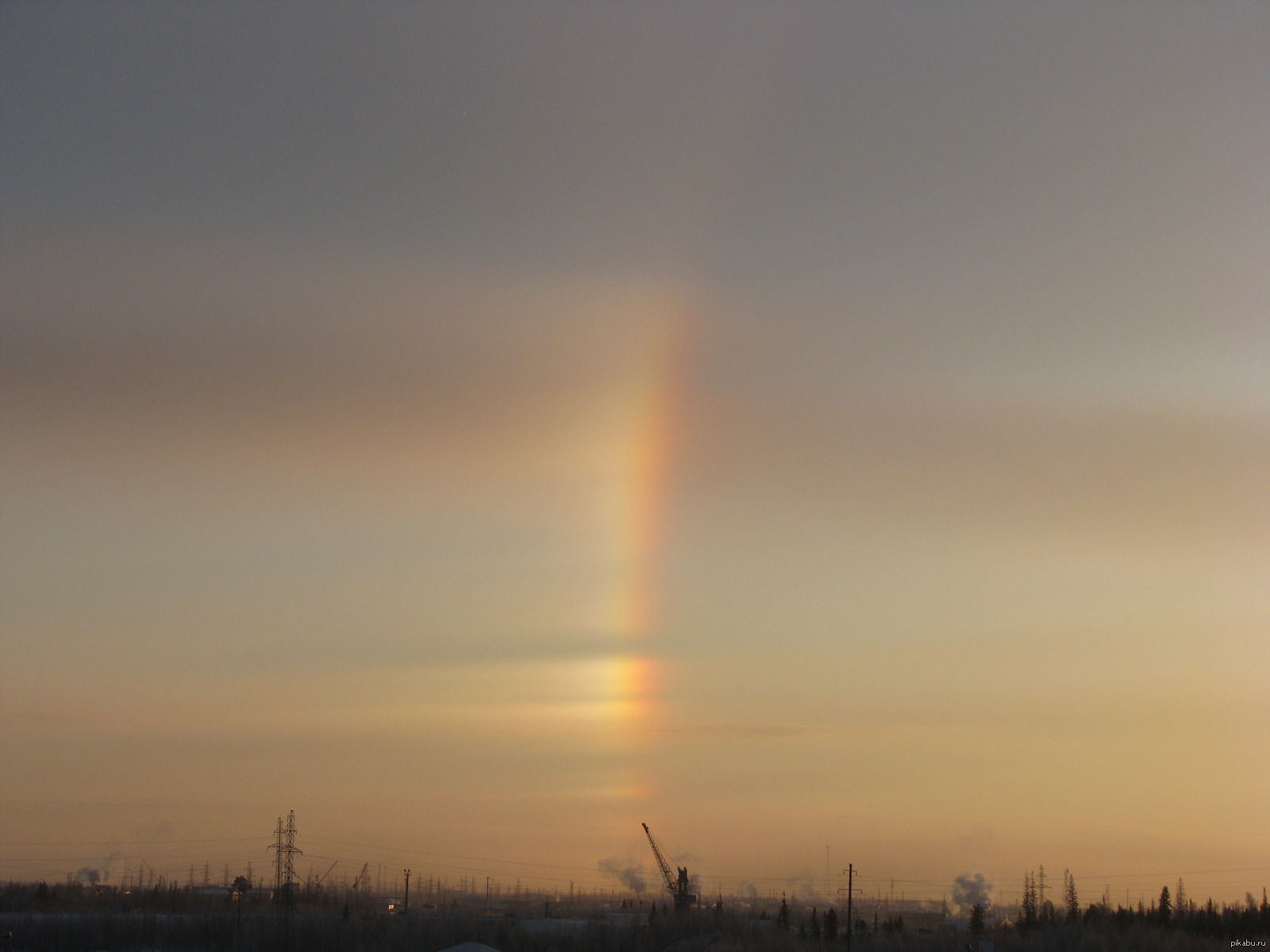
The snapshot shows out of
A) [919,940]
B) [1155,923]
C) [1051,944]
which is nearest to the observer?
[1051,944]

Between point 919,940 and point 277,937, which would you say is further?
point 919,940

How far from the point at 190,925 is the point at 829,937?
91511 mm

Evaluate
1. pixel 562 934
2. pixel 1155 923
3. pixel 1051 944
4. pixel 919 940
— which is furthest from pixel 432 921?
pixel 1155 923

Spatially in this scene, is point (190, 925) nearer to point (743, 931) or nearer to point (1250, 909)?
point (743, 931)

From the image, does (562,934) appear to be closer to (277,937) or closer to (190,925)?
(277,937)

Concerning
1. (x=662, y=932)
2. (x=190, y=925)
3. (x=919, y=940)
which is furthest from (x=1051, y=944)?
(x=190, y=925)

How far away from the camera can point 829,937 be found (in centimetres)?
18550

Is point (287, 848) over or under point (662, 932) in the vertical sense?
over

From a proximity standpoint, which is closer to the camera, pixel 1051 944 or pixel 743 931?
pixel 1051 944

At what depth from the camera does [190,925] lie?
186 meters

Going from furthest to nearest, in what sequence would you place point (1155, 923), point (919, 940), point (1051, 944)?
point (1155, 923) < point (919, 940) < point (1051, 944)

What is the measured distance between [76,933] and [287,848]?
106 ft

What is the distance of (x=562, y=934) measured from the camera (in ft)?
599

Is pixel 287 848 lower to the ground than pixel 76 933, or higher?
higher
